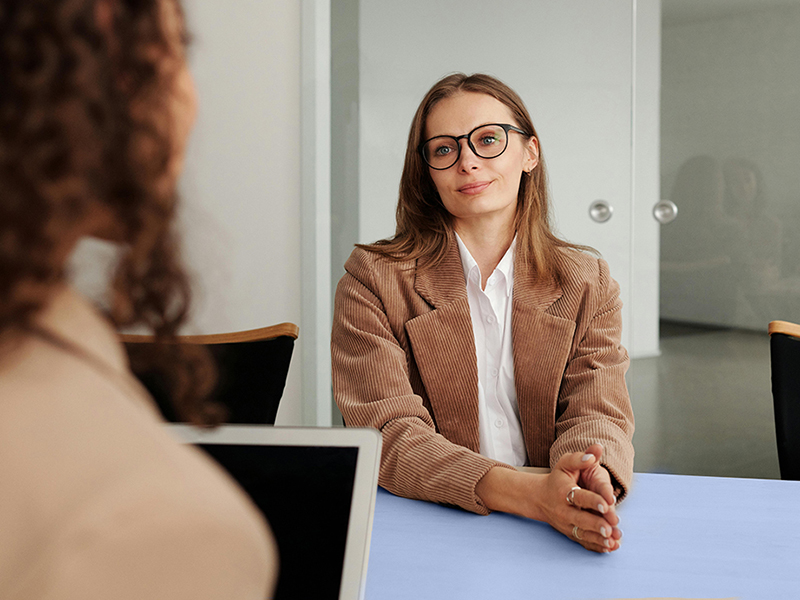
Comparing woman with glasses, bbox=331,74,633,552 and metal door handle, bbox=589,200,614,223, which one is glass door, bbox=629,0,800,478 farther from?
woman with glasses, bbox=331,74,633,552

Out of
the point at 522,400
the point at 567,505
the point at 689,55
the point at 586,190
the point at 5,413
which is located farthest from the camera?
the point at 586,190

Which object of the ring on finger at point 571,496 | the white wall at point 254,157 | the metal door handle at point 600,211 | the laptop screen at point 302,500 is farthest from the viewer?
the white wall at point 254,157

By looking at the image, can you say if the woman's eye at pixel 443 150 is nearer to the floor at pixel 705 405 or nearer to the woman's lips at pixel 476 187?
the woman's lips at pixel 476 187

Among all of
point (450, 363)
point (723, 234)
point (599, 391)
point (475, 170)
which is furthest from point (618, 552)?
point (723, 234)

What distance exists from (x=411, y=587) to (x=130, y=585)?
2.07ft

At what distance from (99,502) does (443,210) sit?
143cm

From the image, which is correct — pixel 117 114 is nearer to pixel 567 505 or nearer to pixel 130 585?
pixel 130 585

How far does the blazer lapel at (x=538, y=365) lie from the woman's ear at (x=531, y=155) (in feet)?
1.15

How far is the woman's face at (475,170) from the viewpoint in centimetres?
150

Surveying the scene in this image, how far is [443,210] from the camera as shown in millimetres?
1641

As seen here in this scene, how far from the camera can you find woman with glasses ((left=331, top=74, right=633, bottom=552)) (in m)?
1.36

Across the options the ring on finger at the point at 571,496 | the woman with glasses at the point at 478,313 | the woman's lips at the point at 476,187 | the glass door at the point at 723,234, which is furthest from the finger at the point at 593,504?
the glass door at the point at 723,234

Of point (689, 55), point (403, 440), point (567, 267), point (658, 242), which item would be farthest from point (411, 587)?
point (689, 55)

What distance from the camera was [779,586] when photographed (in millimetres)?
828
